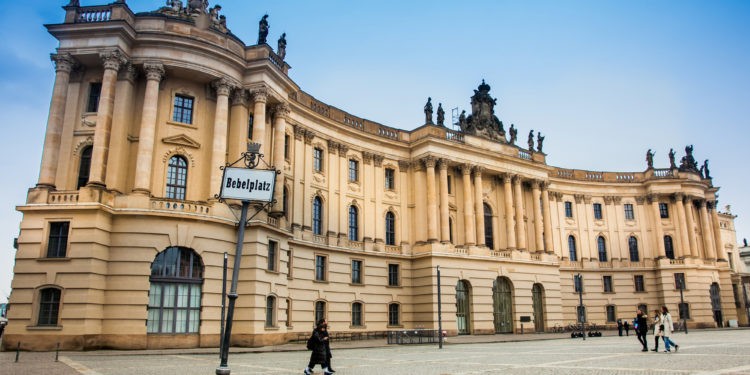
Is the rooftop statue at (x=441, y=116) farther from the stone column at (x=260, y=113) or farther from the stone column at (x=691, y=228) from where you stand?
the stone column at (x=691, y=228)

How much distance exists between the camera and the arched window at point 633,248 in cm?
6275

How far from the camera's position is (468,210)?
4847 cm

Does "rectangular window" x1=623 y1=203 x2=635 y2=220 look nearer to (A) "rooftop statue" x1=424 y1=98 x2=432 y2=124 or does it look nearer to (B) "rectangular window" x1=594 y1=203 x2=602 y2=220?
(B) "rectangular window" x1=594 y1=203 x2=602 y2=220

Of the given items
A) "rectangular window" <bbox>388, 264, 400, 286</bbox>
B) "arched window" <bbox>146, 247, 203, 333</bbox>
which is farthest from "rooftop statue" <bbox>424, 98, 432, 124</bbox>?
"arched window" <bbox>146, 247, 203, 333</bbox>

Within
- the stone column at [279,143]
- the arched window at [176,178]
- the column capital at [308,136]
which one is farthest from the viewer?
the column capital at [308,136]

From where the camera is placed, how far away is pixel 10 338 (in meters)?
26.5

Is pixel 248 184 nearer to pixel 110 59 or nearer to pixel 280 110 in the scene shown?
pixel 110 59

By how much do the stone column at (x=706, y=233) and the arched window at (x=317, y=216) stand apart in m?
45.5

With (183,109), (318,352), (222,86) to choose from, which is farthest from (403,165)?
(318,352)

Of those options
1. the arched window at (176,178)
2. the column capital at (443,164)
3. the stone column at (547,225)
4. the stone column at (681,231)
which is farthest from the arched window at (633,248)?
the arched window at (176,178)

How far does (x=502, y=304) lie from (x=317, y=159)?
20695mm

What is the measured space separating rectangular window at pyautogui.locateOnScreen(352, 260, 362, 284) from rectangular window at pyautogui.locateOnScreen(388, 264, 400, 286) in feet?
9.82

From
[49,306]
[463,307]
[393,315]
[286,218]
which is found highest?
[286,218]

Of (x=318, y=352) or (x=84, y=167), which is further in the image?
(x=84, y=167)
